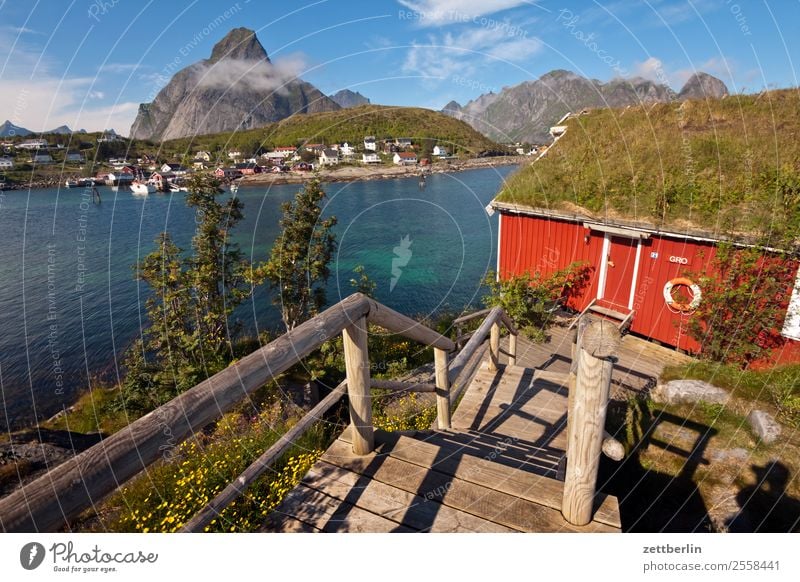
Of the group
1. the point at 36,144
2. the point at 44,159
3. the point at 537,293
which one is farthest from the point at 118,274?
the point at 44,159

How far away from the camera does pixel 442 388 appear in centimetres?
425

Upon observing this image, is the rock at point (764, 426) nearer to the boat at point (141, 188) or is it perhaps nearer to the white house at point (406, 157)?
the white house at point (406, 157)

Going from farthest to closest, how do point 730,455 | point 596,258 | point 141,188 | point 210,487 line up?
1. point 141,188
2. point 596,258
3. point 730,455
4. point 210,487

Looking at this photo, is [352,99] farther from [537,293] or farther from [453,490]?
[453,490]

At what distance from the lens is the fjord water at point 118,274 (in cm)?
1580

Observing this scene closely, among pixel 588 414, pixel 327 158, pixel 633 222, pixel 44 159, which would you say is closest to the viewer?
Answer: pixel 588 414

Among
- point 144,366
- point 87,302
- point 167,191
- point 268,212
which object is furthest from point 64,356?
point 167,191

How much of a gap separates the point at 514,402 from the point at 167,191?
77.5 m

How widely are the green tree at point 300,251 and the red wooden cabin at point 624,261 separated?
6043mm

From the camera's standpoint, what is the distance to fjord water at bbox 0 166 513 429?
51.9ft

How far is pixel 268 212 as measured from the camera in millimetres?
45438

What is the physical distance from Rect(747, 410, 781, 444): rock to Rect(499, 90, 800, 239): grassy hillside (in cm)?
396

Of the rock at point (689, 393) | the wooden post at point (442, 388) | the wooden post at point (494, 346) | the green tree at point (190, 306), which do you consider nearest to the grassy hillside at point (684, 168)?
the rock at point (689, 393)

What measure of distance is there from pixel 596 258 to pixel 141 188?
7827 centimetres
